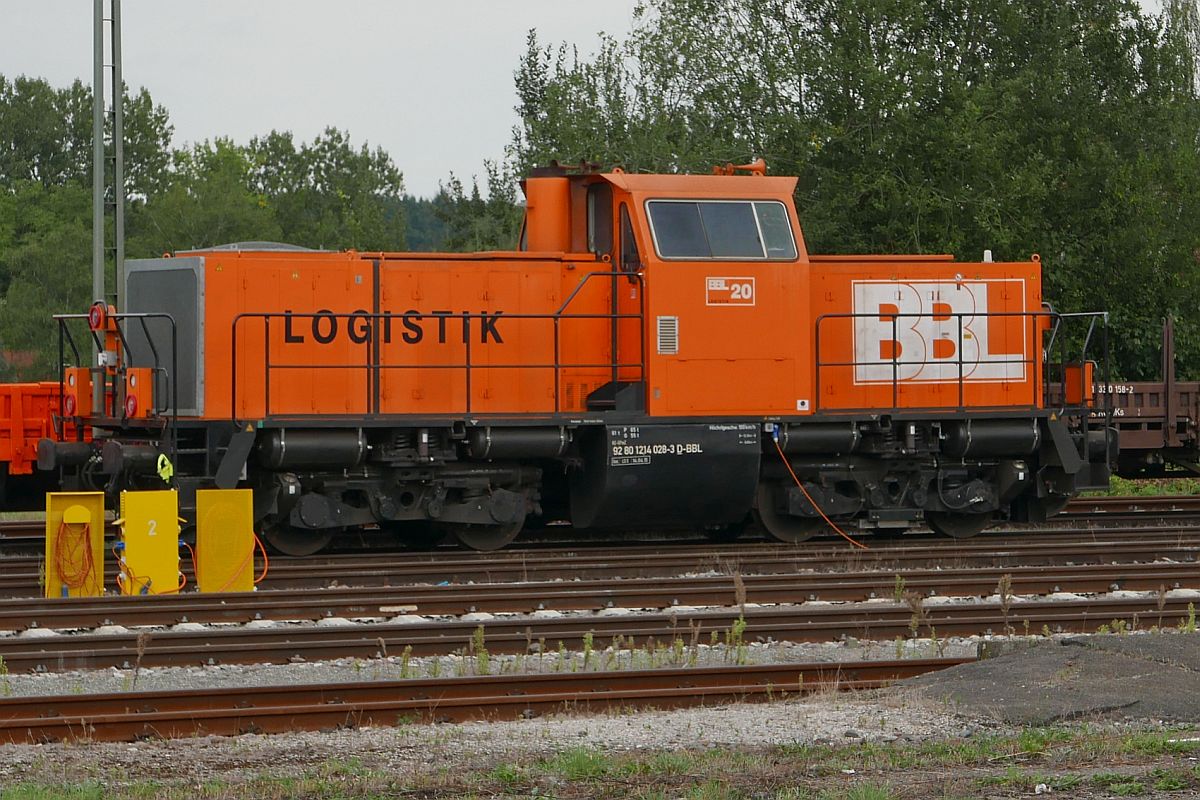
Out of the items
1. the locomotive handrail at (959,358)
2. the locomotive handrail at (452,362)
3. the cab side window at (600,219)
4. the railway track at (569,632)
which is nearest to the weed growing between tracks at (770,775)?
the railway track at (569,632)

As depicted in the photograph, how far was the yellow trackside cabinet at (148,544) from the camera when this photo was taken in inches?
457

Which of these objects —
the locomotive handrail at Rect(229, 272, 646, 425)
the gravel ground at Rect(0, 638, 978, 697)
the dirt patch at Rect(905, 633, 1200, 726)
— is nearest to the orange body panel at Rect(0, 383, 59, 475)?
the locomotive handrail at Rect(229, 272, 646, 425)

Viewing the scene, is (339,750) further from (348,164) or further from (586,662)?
(348,164)

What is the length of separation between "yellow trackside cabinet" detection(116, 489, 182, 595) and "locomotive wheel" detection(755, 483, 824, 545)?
19.5 feet

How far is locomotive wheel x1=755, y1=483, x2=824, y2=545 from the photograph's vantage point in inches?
593

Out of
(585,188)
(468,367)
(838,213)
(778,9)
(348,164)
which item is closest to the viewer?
(468,367)

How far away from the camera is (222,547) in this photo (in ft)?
39.2

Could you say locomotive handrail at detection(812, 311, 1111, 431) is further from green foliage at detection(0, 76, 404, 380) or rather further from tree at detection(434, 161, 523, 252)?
green foliage at detection(0, 76, 404, 380)

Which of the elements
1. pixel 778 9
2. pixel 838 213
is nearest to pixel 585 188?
pixel 838 213

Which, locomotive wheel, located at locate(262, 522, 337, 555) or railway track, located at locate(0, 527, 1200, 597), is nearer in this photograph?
railway track, located at locate(0, 527, 1200, 597)

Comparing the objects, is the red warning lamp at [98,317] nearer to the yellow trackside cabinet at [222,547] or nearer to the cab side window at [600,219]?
the yellow trackside cabinet at [222,547]

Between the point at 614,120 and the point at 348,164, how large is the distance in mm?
55941

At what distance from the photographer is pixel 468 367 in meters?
13.6

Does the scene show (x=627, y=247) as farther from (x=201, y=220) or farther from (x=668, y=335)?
(x=201, y=220)
